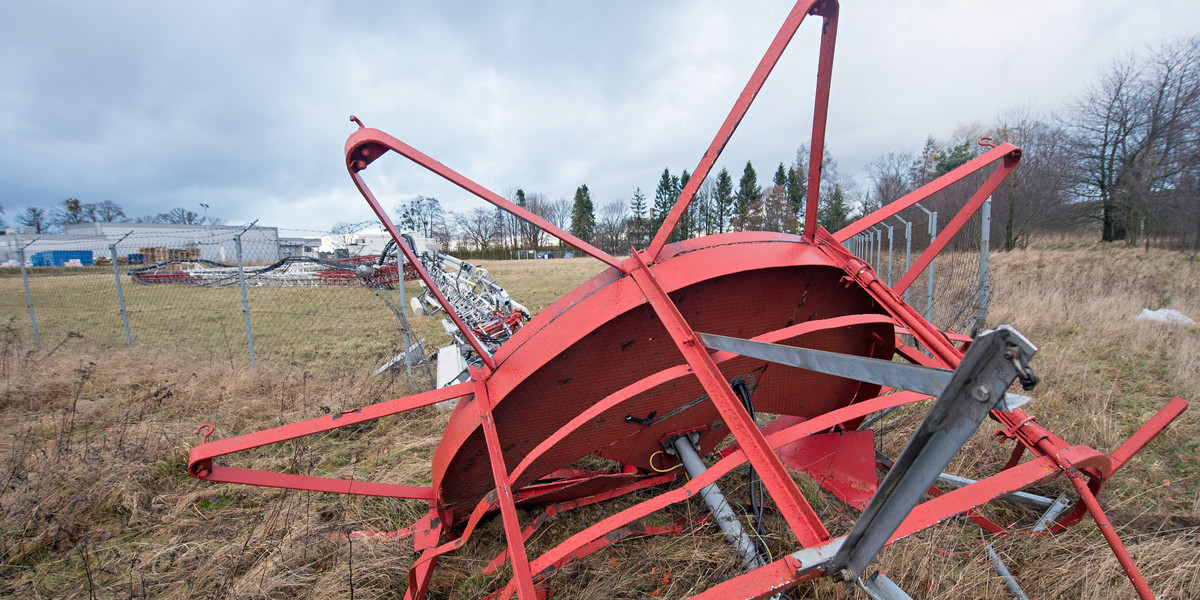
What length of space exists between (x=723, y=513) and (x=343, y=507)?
240 cm

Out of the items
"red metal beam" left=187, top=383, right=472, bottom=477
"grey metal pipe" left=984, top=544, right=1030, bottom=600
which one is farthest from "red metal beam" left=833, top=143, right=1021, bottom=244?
"red metal beam" left=187, top=383, right=472, bottom=477

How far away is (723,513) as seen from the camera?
6.67 feet

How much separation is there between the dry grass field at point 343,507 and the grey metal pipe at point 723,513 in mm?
143

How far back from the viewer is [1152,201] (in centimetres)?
1438

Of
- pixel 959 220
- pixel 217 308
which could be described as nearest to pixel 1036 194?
pixel 959 220

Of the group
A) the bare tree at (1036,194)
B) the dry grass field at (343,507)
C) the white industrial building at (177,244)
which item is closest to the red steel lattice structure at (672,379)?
Result: the dry grass field at (343,507)

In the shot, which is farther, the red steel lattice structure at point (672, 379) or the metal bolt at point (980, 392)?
the red steel lattice structure at point (672, 379)

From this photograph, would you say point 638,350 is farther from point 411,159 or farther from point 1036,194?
point 1036,194

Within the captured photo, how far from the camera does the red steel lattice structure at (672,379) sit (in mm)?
1378

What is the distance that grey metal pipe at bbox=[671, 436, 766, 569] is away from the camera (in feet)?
6.09

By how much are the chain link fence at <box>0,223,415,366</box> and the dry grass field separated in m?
1.36

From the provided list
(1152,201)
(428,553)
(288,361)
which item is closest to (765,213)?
(1152,201)

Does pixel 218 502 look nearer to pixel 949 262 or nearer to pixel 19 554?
pixel 19 554

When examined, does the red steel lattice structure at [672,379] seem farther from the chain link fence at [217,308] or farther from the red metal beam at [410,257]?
the chain link fence at [217,308]
